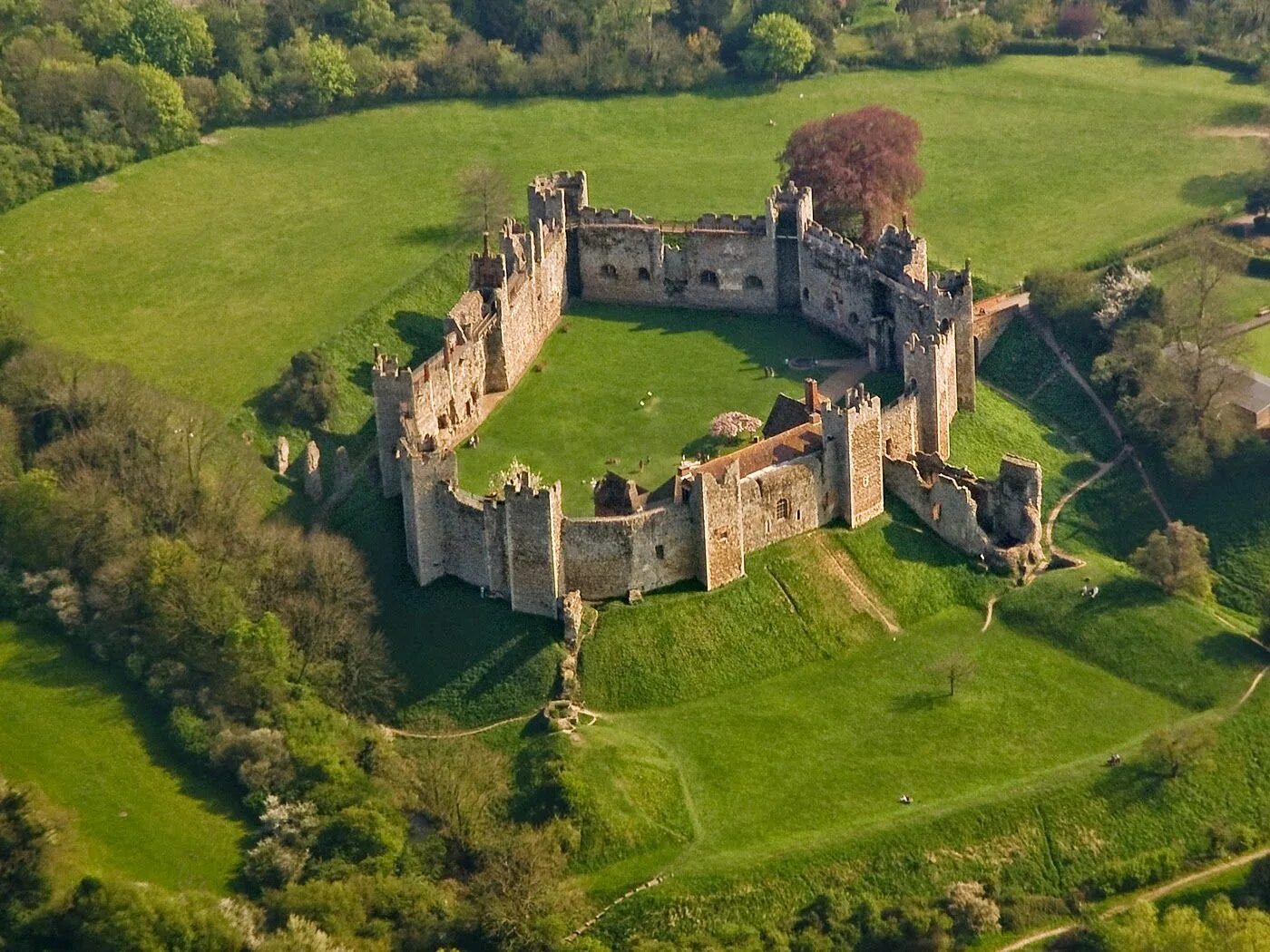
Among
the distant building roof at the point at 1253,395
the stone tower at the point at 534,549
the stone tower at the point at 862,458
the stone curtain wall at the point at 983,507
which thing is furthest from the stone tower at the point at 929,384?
the stone tower at the point at 534,549

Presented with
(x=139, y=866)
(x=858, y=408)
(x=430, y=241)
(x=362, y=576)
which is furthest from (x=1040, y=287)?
(x=139, y=866)

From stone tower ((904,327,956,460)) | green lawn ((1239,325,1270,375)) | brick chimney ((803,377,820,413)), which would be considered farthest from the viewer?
green lawn ((1239,325,1270,375))

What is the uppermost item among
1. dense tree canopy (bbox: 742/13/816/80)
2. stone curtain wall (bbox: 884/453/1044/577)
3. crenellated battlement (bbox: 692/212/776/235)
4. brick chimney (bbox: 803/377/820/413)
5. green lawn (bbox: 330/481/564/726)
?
dense tree canopy (bbox: 742/13/816/80)

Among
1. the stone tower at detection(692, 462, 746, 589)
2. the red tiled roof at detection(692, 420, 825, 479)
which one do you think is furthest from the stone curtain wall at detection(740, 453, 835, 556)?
the red tiled roof at detection(692, 420, 825, 479)

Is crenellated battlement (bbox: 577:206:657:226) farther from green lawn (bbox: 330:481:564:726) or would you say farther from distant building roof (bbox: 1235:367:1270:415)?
distant building roof (bbox: 1235:367:1270:415)

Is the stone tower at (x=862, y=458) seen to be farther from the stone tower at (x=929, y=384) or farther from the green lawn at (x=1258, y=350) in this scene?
the green lawn at (x=1258, y=350)

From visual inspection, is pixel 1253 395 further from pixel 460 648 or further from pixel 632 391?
pixel 460 648
